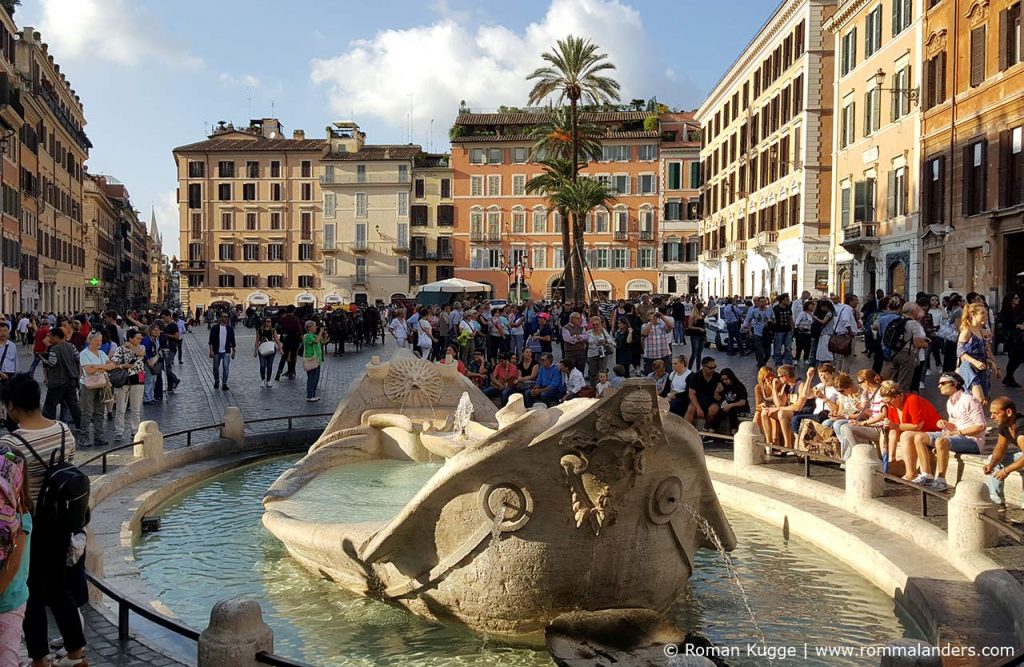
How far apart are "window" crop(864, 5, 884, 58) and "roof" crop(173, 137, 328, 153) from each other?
51808mm

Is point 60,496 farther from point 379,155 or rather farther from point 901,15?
point 379,155

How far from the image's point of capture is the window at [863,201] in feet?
118

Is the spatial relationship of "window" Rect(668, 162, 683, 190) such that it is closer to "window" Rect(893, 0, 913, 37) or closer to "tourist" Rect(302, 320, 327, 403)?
"window" Rect(893, 0, 913, 37)

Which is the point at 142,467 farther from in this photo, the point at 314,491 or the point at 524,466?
the point at 524,466

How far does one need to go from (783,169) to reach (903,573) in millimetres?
40752

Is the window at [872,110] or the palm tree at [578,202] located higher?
the window at [872,110]

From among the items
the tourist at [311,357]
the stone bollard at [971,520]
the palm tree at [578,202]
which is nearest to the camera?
the stone bollard at [971,520]

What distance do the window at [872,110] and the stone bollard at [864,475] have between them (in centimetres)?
2903

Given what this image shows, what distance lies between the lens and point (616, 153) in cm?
7319

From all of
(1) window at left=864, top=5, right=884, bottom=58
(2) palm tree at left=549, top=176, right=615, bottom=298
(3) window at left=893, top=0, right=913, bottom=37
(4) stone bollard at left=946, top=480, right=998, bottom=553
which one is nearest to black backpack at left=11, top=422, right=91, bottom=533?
(4) stone bollard at left=946, top=480, right=998, bottom=553

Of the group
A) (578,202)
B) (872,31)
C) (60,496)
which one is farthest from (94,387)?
(578,202)

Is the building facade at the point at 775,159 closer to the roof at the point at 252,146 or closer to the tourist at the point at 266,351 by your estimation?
the tourist at the point at 266,351

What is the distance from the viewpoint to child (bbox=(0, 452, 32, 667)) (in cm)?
413

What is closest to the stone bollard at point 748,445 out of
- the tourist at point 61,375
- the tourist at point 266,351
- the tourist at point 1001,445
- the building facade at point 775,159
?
the tourist at point 1001,445
